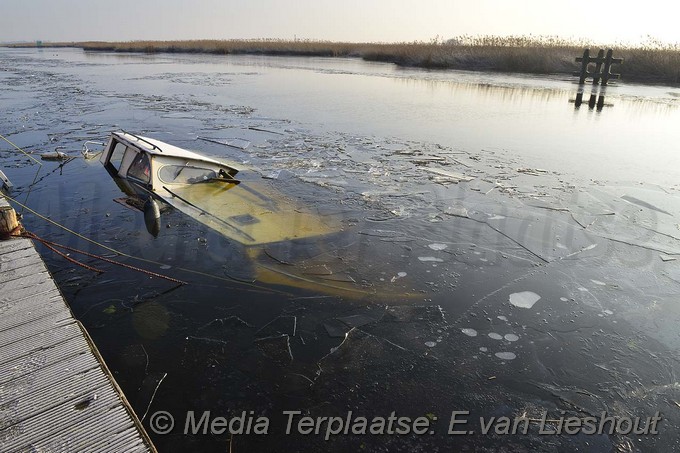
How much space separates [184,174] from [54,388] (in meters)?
6.45

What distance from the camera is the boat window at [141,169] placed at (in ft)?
28.7

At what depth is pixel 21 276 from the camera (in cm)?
493

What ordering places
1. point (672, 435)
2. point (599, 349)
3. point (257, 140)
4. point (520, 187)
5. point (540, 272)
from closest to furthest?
point (672, 435), point (599, 349), point (540, 272), point (520, 187), point (257, 140)

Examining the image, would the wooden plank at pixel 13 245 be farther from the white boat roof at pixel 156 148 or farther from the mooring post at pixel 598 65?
the mooring post at pixel 598 65

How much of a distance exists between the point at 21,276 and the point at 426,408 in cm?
471

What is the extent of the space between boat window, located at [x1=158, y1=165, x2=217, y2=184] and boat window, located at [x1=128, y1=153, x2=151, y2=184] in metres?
0.28

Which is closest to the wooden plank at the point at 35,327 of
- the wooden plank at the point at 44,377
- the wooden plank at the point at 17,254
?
the wooden plank at the point at 44,377

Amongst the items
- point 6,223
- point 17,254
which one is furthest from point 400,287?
point 6,223

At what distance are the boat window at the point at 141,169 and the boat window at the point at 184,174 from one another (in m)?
0.28

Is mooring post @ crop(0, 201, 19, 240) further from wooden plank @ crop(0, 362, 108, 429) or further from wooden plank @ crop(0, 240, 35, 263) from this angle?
wooden plank @ crop(0, 362, 108, 429)

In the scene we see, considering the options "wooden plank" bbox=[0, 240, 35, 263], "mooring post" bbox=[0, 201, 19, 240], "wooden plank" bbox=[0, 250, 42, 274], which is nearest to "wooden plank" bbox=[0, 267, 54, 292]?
"wooden plank" bbox=[0, 250, 42, 274]

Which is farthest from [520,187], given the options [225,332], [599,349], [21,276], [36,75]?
[36,75]

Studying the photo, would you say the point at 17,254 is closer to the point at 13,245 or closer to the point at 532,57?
the point at 13,245

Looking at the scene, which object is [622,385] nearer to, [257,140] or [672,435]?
[672,435]
